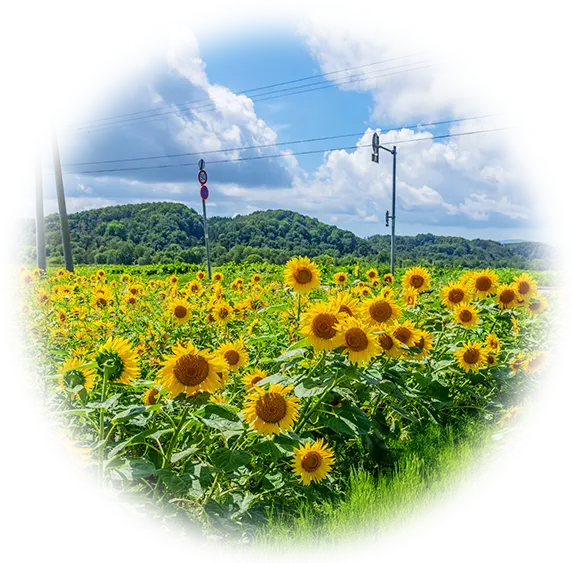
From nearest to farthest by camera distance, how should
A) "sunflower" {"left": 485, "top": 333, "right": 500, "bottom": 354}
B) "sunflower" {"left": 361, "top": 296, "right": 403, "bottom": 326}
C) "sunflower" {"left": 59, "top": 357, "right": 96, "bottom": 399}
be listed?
"sunflower" {"left": 59, "top": 357, "right": 96, "bottom": 399}
"sunflower" {"left": 361, "top": 296, "right": 403, "bottom": 326}
"sunflower" {"left": 485, "top": 333, "right": 500, "bottom": 354}

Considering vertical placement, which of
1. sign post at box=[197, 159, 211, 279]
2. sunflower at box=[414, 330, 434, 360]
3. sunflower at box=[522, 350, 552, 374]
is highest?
sign post at box=[197, 159, 211, 279]

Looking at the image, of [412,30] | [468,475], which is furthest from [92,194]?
[468,475]

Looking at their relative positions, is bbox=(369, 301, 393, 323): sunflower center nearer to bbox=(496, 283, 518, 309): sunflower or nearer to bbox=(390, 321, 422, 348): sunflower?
bbox=(390, 321, 422, 348): sunflower

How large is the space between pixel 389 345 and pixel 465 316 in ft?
1.68

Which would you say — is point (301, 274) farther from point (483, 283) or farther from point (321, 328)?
point (483, 283)

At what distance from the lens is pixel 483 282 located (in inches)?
76.3

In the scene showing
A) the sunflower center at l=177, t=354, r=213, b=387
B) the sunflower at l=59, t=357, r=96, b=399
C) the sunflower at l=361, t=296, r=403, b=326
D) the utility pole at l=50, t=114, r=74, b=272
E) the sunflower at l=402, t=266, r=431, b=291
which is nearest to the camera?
the sunflower center at l=177, t=354, r=213, b=387

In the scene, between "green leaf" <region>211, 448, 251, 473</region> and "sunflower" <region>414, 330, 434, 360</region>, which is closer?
"green leaf" <region>211, 448, 251, 473</region>

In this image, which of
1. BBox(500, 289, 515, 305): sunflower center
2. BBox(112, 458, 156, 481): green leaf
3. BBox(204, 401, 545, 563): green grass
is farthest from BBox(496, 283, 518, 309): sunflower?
BBox(112, 458, 156, 481): green leaf

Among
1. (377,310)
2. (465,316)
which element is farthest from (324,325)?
(465,316)

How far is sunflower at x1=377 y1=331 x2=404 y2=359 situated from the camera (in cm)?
167

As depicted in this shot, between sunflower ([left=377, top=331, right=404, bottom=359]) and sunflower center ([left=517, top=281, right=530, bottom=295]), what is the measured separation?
0.53m

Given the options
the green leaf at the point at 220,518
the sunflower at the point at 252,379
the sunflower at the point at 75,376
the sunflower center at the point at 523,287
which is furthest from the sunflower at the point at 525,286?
the sunflower at the point at 75,376

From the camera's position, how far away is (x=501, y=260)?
1820mm
